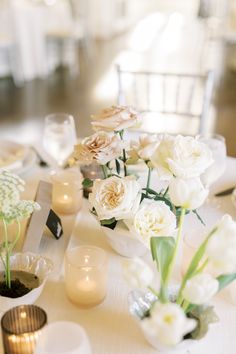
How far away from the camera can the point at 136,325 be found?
0.87 m

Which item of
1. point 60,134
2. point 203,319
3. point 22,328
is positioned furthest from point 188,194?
point 60,134

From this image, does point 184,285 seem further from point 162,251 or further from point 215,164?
point 215,164

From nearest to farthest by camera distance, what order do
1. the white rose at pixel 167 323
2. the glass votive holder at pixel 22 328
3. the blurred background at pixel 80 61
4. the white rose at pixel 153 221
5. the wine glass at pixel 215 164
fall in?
the white rose at pixel 167 323, the glass votive holder at pixel 22 328, the white rose at pixel 153 221, the wine glass at pixel 215 164, the blurred background at pixel 80 61

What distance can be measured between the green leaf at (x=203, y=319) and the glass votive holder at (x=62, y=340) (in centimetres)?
19

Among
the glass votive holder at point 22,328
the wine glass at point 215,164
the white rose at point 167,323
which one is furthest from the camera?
the wine glass at point 215,164

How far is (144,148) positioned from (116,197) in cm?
11

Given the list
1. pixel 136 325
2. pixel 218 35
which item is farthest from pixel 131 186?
pixel 218 35

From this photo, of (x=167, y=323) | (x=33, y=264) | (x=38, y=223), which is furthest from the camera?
(x=38, y=223)

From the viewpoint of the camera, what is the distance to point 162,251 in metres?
0.76

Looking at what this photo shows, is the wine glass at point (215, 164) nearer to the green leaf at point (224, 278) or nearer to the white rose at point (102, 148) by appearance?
the white rose at point (102, 148)

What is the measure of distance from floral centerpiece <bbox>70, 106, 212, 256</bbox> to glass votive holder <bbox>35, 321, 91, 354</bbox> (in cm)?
23

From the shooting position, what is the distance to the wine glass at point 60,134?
149 centimetres

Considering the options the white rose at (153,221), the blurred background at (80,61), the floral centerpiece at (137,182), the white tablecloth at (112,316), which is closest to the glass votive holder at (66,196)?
the white tablecloth at (112,316)

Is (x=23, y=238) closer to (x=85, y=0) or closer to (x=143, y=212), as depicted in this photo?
(x=143, y=212)
